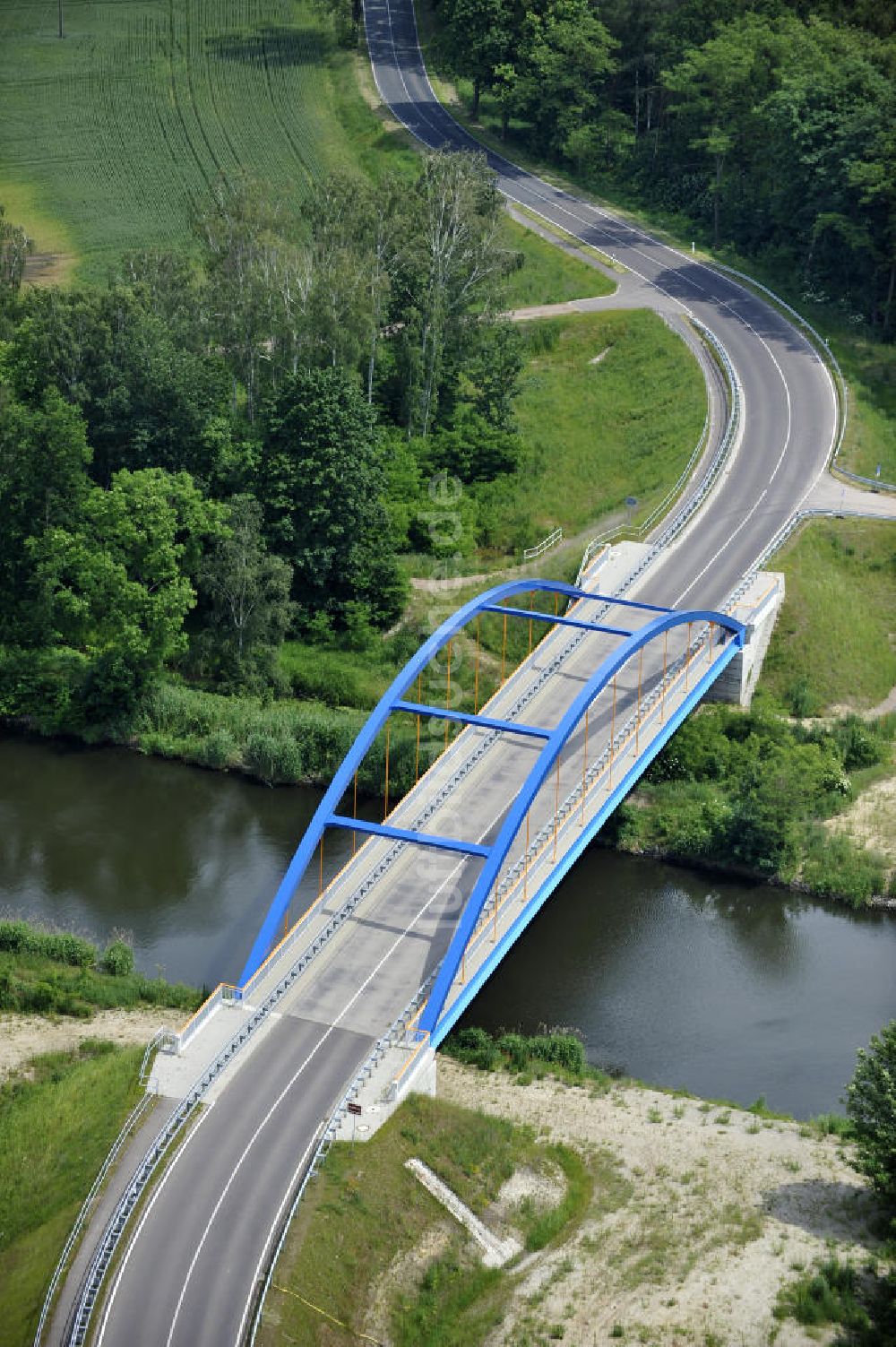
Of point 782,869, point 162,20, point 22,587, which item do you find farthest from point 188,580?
point 162,20

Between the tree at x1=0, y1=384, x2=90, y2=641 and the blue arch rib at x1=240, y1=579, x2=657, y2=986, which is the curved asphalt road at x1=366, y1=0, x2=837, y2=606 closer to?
the blue arch rib at x1=240, y1=579, x2=657, y2=986

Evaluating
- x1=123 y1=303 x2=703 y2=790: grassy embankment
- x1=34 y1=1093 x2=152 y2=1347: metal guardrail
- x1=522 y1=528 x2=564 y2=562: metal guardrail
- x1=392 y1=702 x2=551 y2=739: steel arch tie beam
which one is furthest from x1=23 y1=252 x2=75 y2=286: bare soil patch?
x1=34 y1=1093 x2=152 y2=1347: metal guardrail

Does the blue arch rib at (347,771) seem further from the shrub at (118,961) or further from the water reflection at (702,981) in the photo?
the water reflection at (702,981)

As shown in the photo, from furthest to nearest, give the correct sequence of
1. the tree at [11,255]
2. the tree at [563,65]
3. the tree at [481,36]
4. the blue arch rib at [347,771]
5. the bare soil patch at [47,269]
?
the tree at [481,36] → the tree at [563,65] → the bare soil patch at [47,269] → the tree at [11,255] → the blue arch rib at [347,771]

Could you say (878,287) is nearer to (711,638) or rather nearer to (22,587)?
(711,638)

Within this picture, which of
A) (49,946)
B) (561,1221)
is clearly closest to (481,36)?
(49,946)

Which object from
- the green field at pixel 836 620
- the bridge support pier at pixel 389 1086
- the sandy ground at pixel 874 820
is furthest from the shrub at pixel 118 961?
the green field at pixel 836 620
